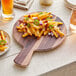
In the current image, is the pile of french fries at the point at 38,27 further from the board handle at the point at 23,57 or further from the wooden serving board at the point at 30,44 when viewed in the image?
the board handle at the point at 23,57

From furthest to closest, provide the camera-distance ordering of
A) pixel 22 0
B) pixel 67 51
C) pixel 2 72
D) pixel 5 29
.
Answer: pixel 22 0 → pixel 5 29 → pixel 67 51 → pixel 2 72

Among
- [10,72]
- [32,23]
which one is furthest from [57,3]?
[10,72]

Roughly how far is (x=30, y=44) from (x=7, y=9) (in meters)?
0.33

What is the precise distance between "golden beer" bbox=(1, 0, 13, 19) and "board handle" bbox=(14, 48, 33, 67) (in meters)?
0.35

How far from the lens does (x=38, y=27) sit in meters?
1.33

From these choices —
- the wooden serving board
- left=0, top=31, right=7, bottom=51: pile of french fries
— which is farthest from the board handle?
left=0, top=31, right=7, bottom=51: pile of french fries

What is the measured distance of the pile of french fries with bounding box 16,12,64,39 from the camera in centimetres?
134

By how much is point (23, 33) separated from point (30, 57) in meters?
0.21

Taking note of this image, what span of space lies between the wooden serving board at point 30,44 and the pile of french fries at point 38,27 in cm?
3

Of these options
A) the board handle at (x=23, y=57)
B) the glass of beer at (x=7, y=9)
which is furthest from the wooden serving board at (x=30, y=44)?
the glass of beer at (x=7, y=9)

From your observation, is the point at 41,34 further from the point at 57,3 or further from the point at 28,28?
the point at 57,3

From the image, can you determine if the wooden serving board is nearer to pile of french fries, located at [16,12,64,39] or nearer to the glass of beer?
pile of french fries, located at [16,12,64,39]

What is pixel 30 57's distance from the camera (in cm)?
122

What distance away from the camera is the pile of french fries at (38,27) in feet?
4.38
